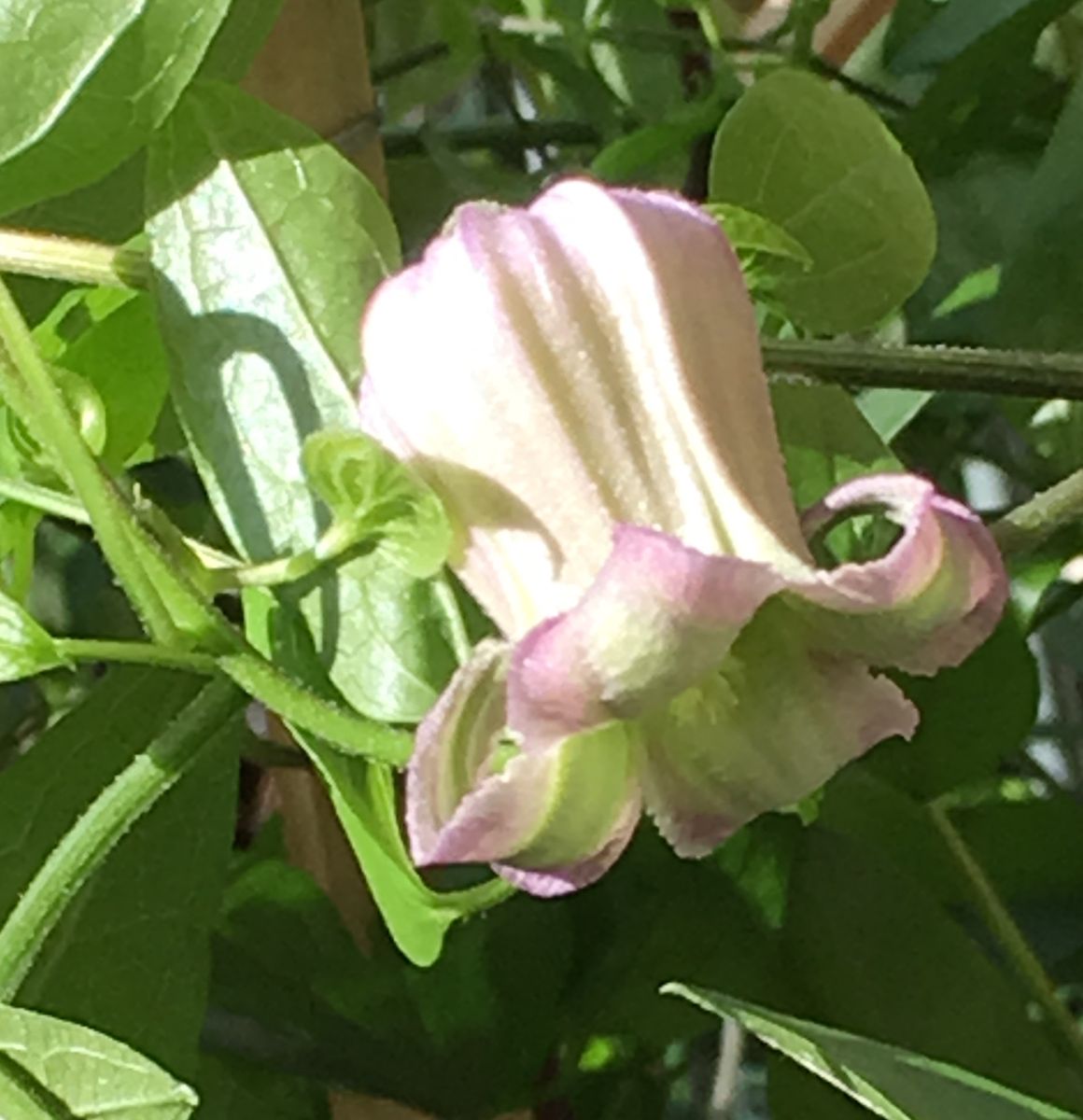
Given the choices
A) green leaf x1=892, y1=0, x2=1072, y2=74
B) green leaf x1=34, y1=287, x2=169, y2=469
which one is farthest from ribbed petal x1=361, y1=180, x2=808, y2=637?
green leaf x1=892, y1=0, x2=1072, y2=74

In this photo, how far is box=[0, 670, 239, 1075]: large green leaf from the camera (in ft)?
1.12

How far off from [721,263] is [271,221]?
82 millimetres

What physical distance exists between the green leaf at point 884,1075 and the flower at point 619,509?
4 cm

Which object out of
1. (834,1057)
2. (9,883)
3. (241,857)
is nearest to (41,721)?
(241,857)

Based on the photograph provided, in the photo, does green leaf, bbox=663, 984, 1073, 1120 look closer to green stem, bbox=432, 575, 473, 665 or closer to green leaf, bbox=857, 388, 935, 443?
green stem, bbox=432, 575, 473, 665

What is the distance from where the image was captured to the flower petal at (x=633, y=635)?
195 mm

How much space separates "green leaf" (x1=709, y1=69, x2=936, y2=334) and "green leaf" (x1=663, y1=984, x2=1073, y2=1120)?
123 mm

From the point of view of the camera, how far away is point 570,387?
0.23 metres

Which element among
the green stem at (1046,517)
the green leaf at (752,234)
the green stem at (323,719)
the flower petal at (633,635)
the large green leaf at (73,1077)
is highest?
the flower petal at (633,635)

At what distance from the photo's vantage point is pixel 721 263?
Answer: 24 cm

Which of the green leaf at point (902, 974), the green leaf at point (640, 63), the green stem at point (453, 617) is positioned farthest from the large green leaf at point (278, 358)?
the green leaf at point (640, 63)

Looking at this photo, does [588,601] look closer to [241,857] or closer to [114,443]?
[114,443]

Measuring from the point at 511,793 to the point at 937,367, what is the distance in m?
0.14

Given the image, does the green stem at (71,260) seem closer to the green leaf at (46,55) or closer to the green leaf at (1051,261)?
the green leaf at (46,55)
